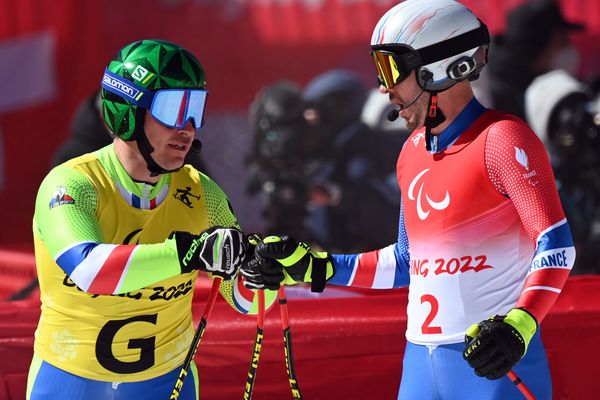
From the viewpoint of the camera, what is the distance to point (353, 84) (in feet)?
31.3

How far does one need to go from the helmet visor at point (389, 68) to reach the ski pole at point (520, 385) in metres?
0.94

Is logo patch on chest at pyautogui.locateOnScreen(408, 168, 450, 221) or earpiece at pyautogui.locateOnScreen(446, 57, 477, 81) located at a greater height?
earpiece at pyautogui.locateOnScreen(446, 57, 477, 81)

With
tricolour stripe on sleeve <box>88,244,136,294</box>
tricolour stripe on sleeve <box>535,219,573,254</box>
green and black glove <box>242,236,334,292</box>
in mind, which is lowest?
green and black glove <box>242,236,334,292</box>

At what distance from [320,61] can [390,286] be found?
723 cm

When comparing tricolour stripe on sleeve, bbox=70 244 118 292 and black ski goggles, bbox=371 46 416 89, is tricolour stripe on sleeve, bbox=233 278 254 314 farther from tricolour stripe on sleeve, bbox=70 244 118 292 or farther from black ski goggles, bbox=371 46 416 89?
black ski goggles, bbox=371 46 416 89

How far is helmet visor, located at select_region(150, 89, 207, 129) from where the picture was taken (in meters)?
3.49

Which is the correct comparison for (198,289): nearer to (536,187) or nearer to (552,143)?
(536,187)

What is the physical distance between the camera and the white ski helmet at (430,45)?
3.52 metres

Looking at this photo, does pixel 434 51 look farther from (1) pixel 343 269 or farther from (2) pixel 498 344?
(2) pixel 498 344

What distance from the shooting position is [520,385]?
10.8 ft

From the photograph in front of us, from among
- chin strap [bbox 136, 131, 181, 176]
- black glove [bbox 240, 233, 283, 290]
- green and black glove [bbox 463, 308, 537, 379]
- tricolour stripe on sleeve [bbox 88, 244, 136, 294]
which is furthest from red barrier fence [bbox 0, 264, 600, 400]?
green and black glove [bbox 463, 308, 537, 379]

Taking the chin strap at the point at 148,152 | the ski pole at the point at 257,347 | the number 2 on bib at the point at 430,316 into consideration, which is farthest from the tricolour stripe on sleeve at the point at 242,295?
the number 2 on bib at the point at 430,316

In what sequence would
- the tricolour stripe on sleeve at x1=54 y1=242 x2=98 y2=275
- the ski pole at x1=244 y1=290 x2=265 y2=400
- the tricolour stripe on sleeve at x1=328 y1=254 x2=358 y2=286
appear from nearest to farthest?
1. the tricolour stripe on sleeve at x1=54 y1=242 x2=98 y2=275
2. the ski pole at x1=244 y1=290 x2=265 y2=400
3. the tricolour stripe on sleeve at x1=328 y1=254 x2=358 y2=286

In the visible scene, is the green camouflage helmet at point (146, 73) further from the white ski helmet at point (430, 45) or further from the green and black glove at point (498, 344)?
the green and black glove at point (498, 344)
